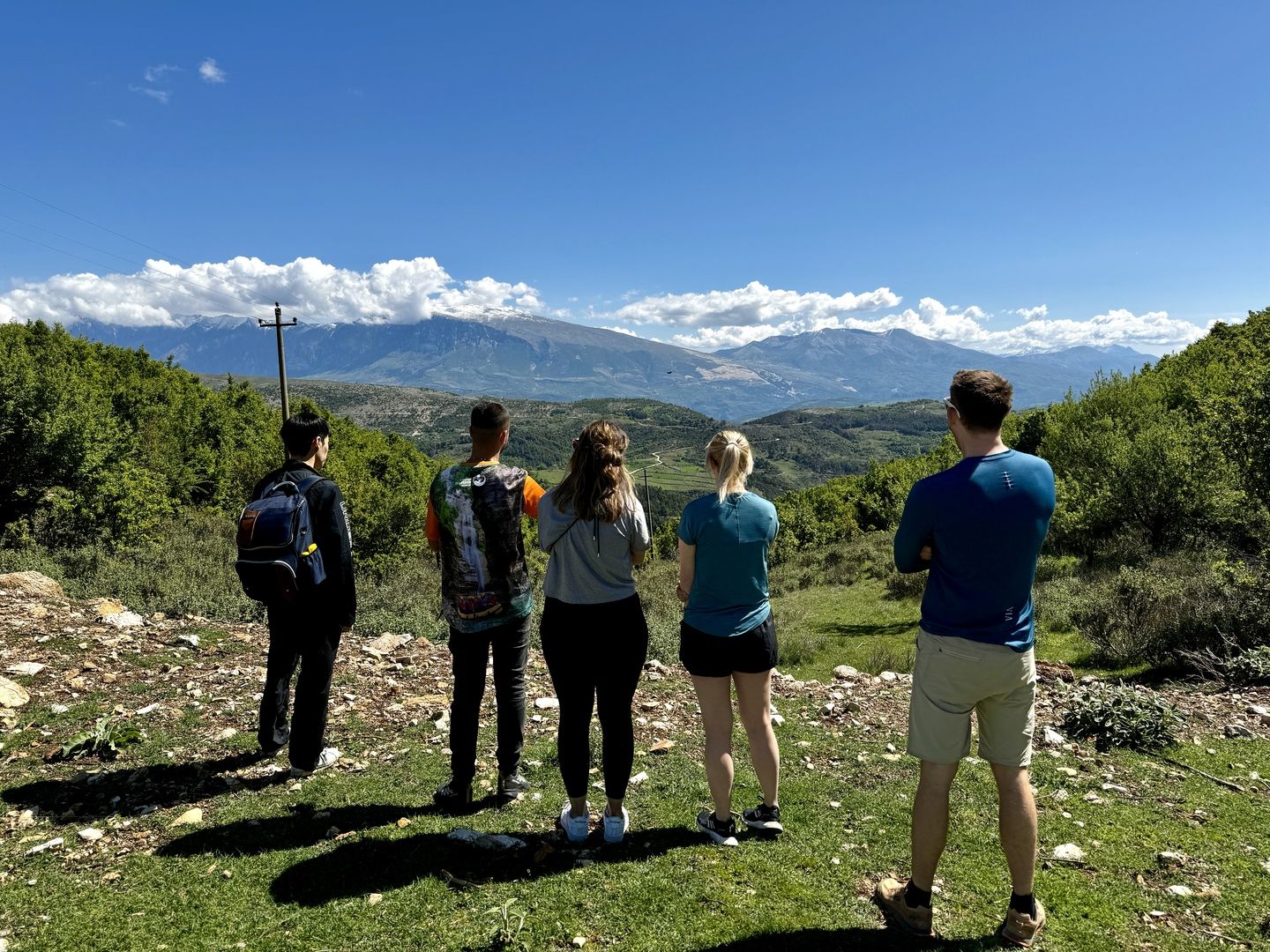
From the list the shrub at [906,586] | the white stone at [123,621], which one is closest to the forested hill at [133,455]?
the white stone at [123,621]

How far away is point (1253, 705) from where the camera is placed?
6.92 meters

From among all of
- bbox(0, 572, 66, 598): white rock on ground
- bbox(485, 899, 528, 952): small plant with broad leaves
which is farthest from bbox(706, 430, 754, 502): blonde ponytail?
bbox(0, 572, 66, 598): white rock on ground

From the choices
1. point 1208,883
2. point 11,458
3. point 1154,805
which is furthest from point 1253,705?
point 11,458

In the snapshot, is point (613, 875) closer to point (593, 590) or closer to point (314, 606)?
point (593, 590)

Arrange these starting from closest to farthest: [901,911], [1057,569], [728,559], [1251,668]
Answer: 1. [901,911]
2. [728,559]
3. [1251,668]
4. [1057,569]

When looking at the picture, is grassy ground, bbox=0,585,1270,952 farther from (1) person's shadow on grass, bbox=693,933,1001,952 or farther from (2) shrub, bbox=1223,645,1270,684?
(2) shrub, bbox=1223,645,1270,684

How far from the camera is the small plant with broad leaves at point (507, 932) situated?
2.92 m

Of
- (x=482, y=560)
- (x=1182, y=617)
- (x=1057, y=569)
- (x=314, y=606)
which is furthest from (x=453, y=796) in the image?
(x=1057, y=569)

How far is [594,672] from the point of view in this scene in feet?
12.1

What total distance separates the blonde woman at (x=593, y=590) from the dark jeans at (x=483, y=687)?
1.54ft

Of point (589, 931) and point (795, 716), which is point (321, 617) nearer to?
point (589, 931)

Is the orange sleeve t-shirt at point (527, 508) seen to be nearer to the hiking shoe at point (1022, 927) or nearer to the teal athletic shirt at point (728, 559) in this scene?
the teal athletic shirt at point (728, 559)

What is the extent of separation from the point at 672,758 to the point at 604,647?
253 cm

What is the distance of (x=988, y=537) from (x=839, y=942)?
6.61 ft
